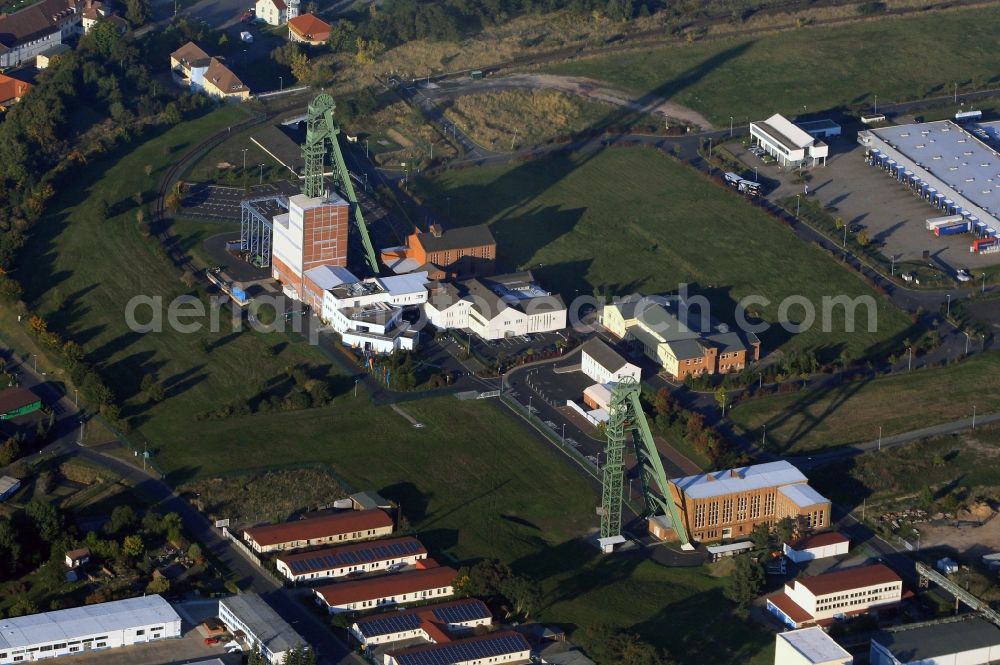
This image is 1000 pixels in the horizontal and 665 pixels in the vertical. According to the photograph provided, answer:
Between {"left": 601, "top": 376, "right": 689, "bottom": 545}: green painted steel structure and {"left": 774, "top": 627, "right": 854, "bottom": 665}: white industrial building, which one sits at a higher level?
{"left": 601, "top": 376, "right": 689, "bottom": 545}: green painted steel structure

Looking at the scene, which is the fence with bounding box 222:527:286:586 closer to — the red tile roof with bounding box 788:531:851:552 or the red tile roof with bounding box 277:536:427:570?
the red tile roof with bounding box 277:536:427:570

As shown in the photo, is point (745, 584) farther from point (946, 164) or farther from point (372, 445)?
point (946, 164)

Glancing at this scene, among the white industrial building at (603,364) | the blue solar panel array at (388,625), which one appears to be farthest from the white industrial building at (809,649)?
the white industrial building at (603,364)

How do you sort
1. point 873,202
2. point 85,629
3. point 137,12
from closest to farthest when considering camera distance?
1. point 85,629
2. point 873,202
3. point 137,12

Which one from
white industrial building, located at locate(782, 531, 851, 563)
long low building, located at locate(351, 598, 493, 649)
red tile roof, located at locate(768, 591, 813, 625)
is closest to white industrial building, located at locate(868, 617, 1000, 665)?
red tile roof, located at locate(768, 591, 813, 625)

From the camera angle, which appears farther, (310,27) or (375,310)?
(310,27)

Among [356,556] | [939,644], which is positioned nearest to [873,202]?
[939,644]

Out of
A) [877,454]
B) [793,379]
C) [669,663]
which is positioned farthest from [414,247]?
[669,663]
